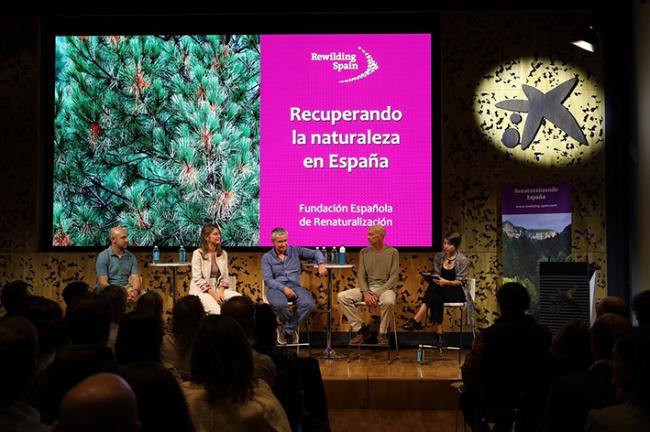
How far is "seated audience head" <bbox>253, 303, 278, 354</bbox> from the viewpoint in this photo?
10.4 feet

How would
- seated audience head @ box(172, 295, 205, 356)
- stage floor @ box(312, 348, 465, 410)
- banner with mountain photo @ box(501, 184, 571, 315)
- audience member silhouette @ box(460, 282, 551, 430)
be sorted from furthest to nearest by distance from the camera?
1. banner with mountain photo @ box(501, 184, 571, 315)
2. stage floor @ box(312, 348, 465, 410)
3. audience member silhouette @ box(460, 282, 551, 430)
4. seated audience head @ box(172, 295, 205, 356)

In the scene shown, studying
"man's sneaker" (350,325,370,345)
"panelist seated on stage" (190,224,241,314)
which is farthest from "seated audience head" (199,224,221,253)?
"man's sneaker" (350,325,370,345)

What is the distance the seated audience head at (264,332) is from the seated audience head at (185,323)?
271mm

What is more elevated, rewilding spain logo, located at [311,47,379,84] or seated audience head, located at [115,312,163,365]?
rewilding spain logo, located at [311,47,379,84]

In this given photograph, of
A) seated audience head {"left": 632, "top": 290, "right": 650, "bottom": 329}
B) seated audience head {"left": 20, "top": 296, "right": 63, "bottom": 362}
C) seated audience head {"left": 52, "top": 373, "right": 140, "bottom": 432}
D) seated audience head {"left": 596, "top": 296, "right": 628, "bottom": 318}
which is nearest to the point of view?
seated audience head {"left": 52, "top": 373, "right": 140, "bottom": 432}

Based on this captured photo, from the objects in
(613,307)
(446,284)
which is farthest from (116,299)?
(446,284)

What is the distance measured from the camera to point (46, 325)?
10.1 feet

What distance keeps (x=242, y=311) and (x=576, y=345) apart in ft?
4.44

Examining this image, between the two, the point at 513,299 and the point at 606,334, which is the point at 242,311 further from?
the point at 513,299

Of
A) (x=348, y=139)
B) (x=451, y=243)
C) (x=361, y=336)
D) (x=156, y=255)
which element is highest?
(x=348, y=139)

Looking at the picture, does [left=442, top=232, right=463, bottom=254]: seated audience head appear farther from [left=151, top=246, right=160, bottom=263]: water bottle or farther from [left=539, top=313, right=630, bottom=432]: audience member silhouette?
[left=539, top=313, right=630, bottom=432]: audience member silhouette

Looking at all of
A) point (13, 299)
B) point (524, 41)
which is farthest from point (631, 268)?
point (13, 299)

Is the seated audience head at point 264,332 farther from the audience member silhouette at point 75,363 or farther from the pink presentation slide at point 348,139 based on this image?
the pink presentation slide at point 348,139

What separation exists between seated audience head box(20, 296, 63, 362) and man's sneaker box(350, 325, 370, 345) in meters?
4.23
